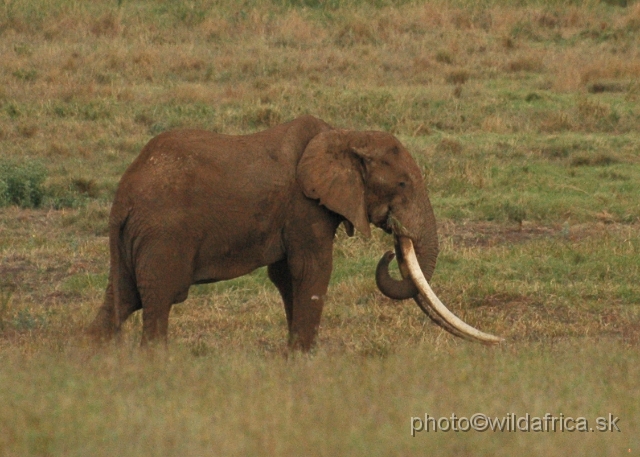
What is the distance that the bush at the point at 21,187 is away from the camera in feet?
38.9

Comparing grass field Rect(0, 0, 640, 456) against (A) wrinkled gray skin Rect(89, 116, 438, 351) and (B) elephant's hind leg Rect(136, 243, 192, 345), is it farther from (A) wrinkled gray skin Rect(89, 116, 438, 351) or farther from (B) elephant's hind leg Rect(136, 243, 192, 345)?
(A) wrinkled gray skin Rect(89, 116, 438, 351)

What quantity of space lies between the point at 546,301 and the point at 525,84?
28.4 ft

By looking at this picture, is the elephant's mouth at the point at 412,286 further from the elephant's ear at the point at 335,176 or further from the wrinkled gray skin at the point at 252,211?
the elephant's ear at the point at 335,176

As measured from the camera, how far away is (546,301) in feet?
29.6

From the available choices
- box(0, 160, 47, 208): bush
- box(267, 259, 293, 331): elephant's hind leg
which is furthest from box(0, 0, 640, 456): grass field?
box(267, 259, 293, 331): elephant's hind leg

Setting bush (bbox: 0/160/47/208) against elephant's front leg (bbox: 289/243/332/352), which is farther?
bush (bbox: 0/160/47/208)

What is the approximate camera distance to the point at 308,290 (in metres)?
7.31

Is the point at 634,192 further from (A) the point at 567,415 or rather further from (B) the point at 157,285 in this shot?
(A) the point at 567,415

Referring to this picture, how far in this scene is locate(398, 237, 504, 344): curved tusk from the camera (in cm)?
711

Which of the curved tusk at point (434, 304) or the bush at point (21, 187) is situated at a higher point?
the curved tusk at point (434, 304)

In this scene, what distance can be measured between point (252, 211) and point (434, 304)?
1.12m

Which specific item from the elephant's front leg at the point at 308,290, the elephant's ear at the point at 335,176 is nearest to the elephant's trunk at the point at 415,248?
the elephant's ear at the point at 335,176

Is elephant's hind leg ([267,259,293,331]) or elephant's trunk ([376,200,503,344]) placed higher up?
elephant's trunk ([376,200,503,344])

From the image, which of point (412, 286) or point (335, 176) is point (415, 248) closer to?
point (412, 286)
